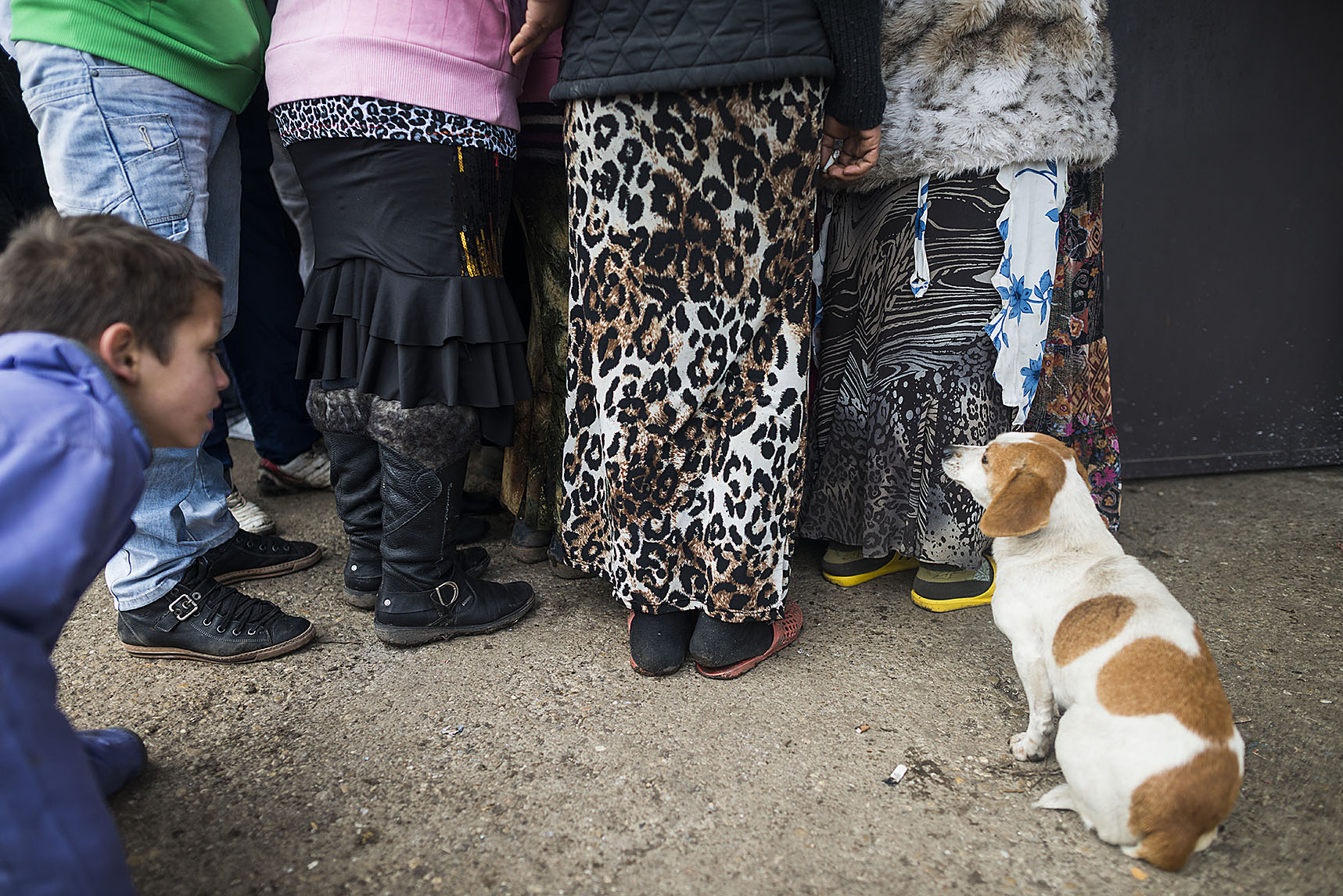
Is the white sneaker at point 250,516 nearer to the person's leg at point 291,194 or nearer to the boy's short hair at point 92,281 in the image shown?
the person's leg at point 291,194

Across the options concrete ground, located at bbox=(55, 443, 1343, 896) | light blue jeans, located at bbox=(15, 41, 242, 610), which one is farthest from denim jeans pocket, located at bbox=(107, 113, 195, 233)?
concrete ground, located at bbox=(55, 443, 1343, 896)

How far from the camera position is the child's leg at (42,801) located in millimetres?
913

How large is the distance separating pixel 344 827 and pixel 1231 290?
137 inches

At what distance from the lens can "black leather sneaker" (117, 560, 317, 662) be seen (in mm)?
1844

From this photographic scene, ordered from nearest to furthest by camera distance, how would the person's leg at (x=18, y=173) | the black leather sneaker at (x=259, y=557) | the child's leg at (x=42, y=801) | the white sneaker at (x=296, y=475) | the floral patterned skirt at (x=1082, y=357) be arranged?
the child's leg at (x=42, y=801) < the floral patterned skirt at (x=1082, y=357) < the black leather sneaker at (x=259, y=557) < the person's leg at (x=18, y=173) < the white sneaker at (x=296, y=475)

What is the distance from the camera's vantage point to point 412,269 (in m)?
Answer: 1.72

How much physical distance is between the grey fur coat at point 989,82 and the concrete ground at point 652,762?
4.02 ft

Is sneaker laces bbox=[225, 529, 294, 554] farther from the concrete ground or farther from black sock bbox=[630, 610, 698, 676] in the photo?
black sock bbox=[630, 610, 698, 676]

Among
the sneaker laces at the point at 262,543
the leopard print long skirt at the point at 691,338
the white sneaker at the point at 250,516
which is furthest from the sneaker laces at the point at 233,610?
the leopard print long skirt at the point at 691,338

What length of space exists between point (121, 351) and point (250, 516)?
1.55 meters

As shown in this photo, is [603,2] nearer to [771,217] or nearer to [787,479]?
[771,217]

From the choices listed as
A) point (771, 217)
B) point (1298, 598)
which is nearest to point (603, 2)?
point (771, 217)

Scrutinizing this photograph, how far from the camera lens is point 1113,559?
5.04 ft

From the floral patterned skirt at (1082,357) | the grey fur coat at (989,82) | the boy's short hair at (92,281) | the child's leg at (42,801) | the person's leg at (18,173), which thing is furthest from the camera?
the person's leg at (18,173)
